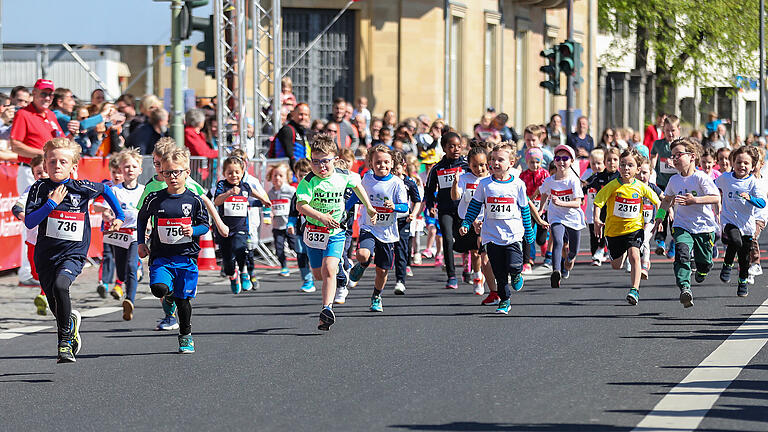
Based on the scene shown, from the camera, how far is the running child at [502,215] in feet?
41.9

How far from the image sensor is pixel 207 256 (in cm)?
1744

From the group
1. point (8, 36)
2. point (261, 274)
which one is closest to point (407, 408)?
point (261, 274)

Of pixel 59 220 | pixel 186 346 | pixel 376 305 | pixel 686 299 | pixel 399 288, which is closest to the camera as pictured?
pixel 59 220

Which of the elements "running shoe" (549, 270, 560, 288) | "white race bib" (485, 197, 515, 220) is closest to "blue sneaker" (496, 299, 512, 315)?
"white race bib" (485, 197, 515, 220)

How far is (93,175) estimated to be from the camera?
16.7 meters

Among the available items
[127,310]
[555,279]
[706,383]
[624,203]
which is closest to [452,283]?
[555,279]

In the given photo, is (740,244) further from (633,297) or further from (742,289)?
(633,297)

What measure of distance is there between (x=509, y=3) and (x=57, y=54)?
14.3 meters

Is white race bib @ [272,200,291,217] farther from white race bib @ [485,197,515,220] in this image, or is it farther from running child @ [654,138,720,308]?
running child @ [654,138,720,308]

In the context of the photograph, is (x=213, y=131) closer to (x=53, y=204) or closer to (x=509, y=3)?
(x=53, y=204)

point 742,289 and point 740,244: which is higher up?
point 740,244

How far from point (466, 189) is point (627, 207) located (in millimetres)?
1536

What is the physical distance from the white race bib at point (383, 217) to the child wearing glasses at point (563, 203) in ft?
8.13

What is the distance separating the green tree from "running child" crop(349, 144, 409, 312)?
37.6 m
